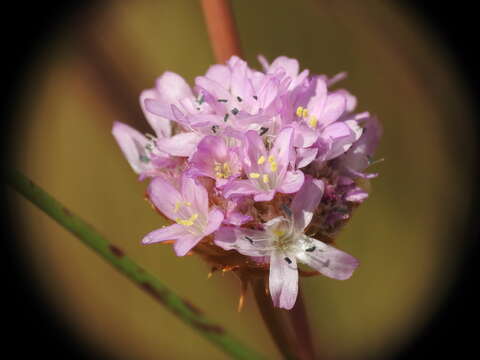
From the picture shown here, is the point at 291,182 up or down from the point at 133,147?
down

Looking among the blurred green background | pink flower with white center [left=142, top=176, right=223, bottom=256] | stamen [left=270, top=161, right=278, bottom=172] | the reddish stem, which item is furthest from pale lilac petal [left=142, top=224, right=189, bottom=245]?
the blurred green background

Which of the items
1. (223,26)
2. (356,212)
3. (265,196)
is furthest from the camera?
(356,212)

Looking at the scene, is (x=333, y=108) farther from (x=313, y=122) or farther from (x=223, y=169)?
(x=223, y=169)

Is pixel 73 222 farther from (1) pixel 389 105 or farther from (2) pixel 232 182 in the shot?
(1) pixel 389 105

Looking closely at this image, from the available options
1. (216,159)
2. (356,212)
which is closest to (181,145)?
(216,159)

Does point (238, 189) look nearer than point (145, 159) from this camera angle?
Yes

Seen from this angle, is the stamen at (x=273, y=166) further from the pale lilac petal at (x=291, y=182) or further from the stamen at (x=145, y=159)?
the stamen at (x=145, y=159)
